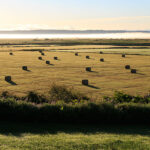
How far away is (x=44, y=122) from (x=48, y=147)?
13.2 ft

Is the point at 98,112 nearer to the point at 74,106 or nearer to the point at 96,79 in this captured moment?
the point at 74,106

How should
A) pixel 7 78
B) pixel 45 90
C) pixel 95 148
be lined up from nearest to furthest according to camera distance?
1. pixel 95 148
2. pixel 45 90
3. pixel 7 78

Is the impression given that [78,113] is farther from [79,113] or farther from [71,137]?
[71,137]

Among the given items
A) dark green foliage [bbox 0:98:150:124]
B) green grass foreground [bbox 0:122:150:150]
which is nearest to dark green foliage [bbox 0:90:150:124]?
dark green foliage [bbox 0:98:150:124]

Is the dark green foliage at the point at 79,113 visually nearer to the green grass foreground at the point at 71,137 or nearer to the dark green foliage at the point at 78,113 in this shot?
the dark green foliage at the point at 78,113

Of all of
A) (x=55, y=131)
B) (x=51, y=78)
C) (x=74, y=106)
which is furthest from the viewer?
(x=51, y=78)

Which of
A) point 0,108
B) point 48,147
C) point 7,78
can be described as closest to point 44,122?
point 0,108

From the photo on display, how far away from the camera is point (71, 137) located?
11.4 meters

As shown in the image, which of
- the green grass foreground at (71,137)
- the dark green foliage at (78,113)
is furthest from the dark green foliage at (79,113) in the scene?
the green grass foreground at (71,137)

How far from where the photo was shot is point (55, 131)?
12.7 m

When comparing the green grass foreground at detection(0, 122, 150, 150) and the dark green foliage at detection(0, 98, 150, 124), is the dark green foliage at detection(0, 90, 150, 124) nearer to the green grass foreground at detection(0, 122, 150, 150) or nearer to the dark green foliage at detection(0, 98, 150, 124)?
the dark green foliage at detection(0, 98, 150, 124)

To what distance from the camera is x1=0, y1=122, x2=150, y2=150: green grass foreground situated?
10.2 m

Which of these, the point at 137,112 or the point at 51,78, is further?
the point at 51,78

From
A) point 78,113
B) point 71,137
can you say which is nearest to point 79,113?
point 78,113
